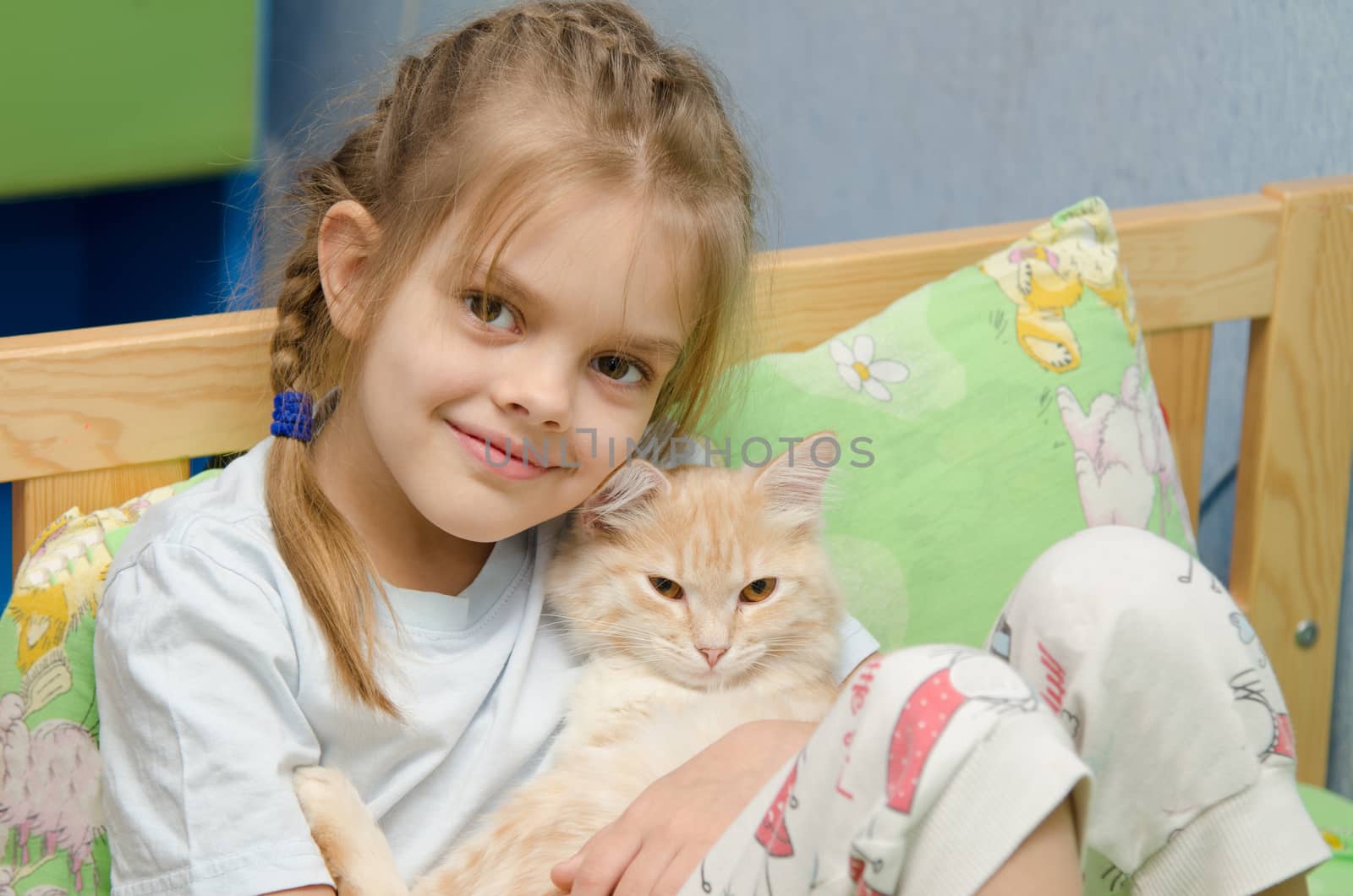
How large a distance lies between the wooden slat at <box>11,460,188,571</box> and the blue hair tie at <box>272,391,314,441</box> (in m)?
0.14

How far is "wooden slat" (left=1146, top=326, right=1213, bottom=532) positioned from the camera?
1.47 m

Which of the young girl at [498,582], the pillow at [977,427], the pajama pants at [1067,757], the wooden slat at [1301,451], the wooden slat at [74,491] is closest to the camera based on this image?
the pajama pants at [1067,757]

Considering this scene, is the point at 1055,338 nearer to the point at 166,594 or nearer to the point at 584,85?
the point at 584,85

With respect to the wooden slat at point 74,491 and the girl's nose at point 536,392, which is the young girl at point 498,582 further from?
the wooden slat at point 74,491

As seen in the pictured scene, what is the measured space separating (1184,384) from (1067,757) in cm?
90

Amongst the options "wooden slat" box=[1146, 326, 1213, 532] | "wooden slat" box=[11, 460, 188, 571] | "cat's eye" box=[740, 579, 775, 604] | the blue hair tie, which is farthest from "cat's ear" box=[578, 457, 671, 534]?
"wooden slat" box=[1146, 326, 1213, 532]

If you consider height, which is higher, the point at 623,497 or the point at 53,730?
the point at 623,497

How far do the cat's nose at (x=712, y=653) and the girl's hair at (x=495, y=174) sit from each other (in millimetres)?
233

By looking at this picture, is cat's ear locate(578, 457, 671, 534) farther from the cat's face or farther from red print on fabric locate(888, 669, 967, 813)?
red print on fabric locate(888, 669, 967, 813)

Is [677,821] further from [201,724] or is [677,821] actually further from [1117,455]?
[1117,455]

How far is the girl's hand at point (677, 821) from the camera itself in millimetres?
856

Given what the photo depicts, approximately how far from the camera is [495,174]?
0.93 meters

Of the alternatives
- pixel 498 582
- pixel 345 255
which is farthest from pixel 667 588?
pixel 345 255

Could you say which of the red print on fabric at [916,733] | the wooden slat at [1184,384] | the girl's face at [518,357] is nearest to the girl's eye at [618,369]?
the girl's face at [518,357]
